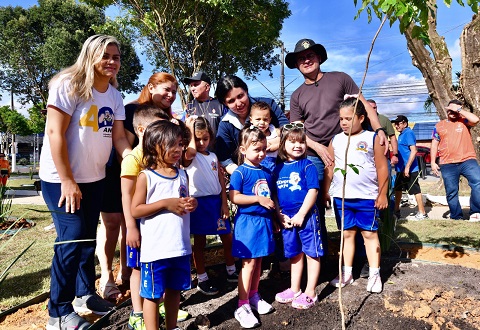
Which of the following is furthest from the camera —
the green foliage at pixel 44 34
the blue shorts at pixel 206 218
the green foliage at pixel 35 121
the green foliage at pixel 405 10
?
the green foliage at pixel 35 121

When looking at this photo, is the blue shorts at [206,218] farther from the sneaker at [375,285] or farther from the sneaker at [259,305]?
the sneaker at [375,285]

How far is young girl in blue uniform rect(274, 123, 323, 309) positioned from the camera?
2.85 meters

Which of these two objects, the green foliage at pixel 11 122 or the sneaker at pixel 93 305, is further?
the green foliage at pixel 11 122

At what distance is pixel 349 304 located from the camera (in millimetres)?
2768

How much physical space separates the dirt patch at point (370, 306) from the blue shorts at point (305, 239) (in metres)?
0.39

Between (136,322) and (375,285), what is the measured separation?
1.83 metres

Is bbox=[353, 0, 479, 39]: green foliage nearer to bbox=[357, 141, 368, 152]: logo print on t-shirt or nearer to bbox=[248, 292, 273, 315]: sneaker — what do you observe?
bbox=[357, 141, 368, 152]: logo print on t-shirt

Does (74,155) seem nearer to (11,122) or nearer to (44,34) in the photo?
(44,34)

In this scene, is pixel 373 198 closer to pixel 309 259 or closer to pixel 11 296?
pixel 309 259

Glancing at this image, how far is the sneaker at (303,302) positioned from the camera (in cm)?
271

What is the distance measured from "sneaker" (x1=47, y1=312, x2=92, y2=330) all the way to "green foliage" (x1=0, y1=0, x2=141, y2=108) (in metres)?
19.6

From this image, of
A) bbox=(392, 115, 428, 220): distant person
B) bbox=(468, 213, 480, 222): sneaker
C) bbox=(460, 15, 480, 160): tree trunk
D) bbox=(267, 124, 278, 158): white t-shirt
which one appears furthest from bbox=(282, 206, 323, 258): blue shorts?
bbox=(460, 15, 480, 160): tree trunk

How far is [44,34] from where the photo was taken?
21141 millimetres

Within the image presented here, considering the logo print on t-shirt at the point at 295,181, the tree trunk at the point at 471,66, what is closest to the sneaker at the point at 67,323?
the logo print on t-shirt at the point at 295,181
